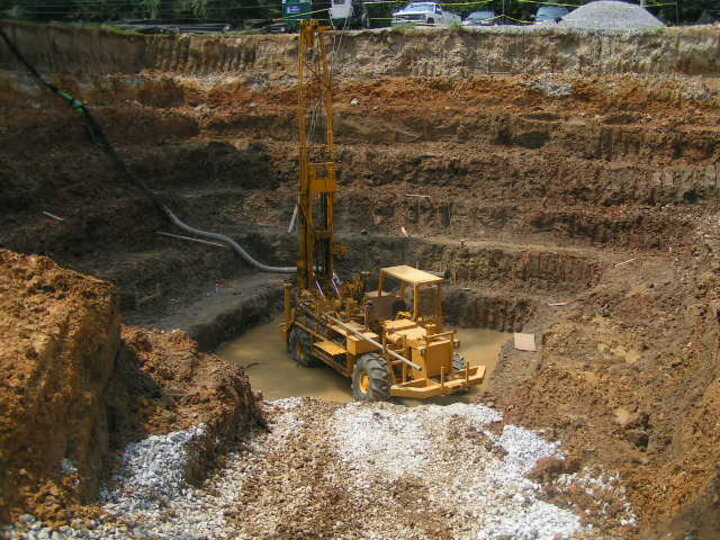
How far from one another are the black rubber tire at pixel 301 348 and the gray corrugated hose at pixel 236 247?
437 cm

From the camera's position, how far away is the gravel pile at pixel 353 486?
8031mm

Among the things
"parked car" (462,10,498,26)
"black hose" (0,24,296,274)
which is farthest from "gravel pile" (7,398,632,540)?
"parked car" (462,10,498,26)

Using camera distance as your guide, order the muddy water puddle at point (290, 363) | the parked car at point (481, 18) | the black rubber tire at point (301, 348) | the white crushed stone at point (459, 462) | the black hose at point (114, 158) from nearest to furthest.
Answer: the white crushed stone at point (459, 462) → the muddy water puddle at point (290, 363) → the black rubber tire at point (301, 348) → the black hose at point (114, 158) → the parked car at point (481, 18)

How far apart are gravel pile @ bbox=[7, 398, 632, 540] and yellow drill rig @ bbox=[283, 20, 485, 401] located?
0.99 meters

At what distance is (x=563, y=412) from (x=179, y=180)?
48.6 ft

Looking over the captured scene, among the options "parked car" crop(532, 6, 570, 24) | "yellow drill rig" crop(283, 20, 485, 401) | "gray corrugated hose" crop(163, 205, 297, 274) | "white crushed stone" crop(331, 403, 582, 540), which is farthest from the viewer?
"parked car" crop(532, 6, 570, 24)

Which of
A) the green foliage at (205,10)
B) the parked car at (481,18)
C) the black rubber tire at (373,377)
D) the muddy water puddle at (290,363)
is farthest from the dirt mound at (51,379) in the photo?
the parked car at (481,18)

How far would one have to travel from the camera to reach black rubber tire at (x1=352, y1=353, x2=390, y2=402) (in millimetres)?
12406

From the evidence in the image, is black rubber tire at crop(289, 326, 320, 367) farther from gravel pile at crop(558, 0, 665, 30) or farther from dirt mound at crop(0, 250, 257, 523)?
gravel pile at crop(558, 0, 665, 30)

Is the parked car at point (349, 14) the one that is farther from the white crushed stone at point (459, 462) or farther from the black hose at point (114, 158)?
the white crushed stone at point (459, 462)

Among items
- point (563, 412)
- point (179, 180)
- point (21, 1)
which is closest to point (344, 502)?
point (563, 412)

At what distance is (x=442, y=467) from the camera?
9.98 metres

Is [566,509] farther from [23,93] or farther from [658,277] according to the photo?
[23,93]

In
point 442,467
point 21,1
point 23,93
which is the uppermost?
point 21,1
